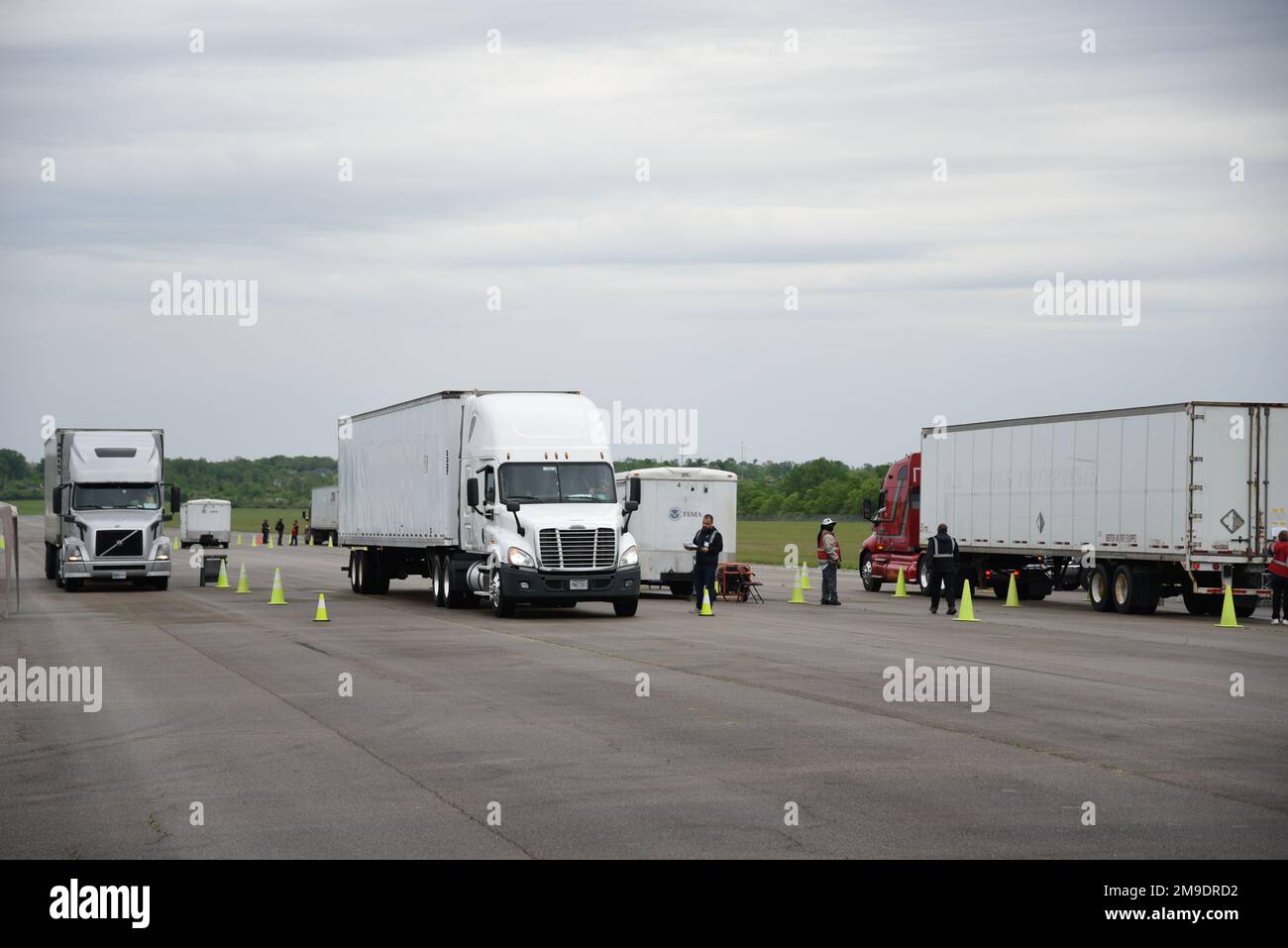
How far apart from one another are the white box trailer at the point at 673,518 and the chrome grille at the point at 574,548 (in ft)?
24.3

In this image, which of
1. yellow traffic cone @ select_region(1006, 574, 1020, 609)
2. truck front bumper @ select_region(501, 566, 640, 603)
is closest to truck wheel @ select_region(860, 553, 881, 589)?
yellow traffic cone @ select_region(1006, 574, 1020, 609)

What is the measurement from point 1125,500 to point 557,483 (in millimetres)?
11544

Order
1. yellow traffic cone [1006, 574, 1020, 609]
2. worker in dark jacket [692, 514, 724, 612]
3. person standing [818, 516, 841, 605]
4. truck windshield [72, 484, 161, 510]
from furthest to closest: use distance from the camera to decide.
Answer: truck windshield [72, 484, 161, 510] < yellow traffic cone [1006, 574, 1020, 609] < person standing [818, 516, 841, 605] < worker in dark jacket [692, 514, 724, 612]

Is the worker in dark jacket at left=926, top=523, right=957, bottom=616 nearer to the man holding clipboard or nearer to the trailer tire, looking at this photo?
the man holding clipboard

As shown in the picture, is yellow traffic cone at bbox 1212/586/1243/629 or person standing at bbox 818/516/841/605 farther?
person standing at bbox 818/516/841/605

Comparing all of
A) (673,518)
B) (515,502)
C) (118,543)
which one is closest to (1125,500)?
(673,518)

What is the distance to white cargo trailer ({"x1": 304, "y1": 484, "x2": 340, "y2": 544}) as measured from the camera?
89188 mm

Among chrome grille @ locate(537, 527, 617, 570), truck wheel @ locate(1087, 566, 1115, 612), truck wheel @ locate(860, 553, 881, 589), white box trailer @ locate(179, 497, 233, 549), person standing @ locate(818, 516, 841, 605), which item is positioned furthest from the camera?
white box trailer @ locate(179, 497, 233, 549)

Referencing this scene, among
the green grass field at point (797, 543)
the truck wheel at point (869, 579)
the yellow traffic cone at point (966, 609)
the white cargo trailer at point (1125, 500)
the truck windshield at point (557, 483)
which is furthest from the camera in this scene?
the green grass field at point (797, 543)

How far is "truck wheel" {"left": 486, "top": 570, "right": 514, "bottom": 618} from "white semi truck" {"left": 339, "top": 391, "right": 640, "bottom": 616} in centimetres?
3

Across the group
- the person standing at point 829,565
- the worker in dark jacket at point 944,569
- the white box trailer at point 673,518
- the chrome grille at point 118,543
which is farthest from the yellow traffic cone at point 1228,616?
the chrome grille at point 118,543

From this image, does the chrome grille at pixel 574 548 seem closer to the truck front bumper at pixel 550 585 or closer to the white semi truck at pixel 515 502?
the white semi truck at pixel 515 502

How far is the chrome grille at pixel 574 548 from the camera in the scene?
88.5 ft
